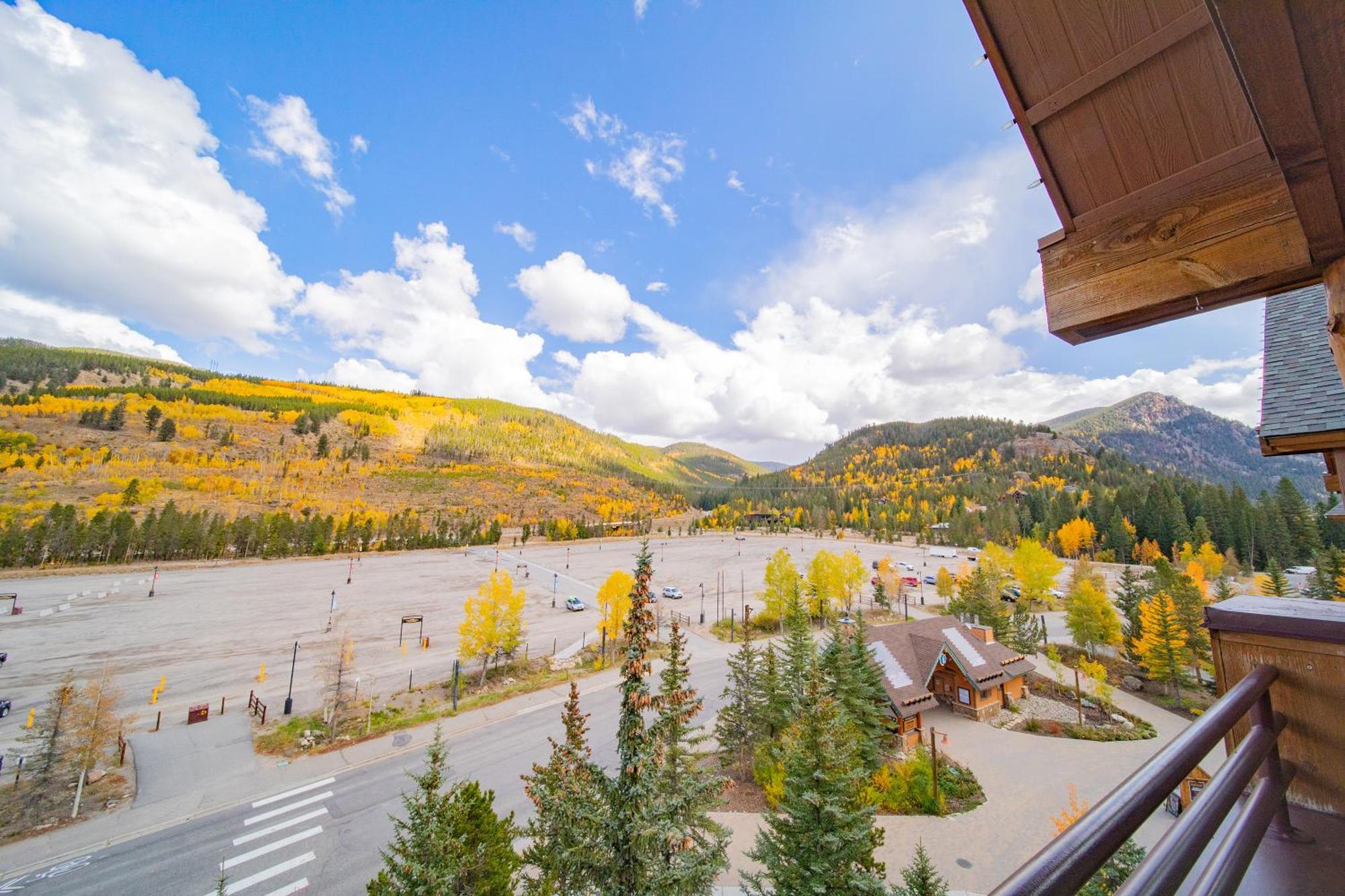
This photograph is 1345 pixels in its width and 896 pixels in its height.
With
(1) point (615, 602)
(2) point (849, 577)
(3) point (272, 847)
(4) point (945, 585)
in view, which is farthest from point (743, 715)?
(4) point (945, 585)

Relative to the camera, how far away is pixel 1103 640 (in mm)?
28203

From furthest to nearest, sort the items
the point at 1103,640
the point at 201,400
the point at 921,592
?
the point at 201,400
the point at 921,592
the point at 1103,640

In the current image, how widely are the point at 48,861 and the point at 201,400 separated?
170 meters

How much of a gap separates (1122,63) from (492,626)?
2716 centimetres

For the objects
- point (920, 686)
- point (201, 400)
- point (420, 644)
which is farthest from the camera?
point (201, 400)

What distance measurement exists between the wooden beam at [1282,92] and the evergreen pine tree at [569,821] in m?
8.81

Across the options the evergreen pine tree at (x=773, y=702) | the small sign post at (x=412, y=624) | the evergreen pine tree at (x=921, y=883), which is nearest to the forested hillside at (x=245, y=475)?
the small sign post at (x=412, y=624)

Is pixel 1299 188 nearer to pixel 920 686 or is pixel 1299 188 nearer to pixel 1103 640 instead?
pixel 920 686

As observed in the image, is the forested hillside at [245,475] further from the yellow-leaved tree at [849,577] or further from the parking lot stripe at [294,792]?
the parking lot stripe at [294,792]

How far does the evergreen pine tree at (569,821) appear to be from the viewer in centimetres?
743

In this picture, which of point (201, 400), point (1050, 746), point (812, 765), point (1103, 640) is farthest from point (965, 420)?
point (201, 400)

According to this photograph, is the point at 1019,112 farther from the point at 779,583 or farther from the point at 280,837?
the point at 779,583

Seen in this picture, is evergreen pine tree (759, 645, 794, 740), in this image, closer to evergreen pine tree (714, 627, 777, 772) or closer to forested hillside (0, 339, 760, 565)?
evergreen pine tree (714, 627, 777, 772)

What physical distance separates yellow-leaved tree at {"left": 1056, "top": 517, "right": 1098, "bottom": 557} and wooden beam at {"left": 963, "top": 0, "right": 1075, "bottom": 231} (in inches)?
3100
